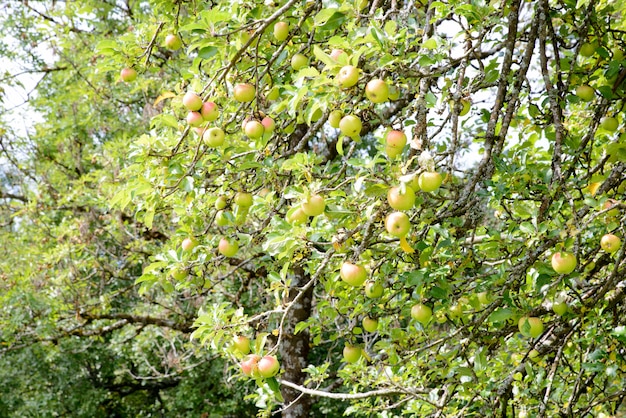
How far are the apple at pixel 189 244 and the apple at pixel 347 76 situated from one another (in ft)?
3.22

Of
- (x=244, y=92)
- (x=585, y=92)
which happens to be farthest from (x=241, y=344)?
(x=585, y=92)

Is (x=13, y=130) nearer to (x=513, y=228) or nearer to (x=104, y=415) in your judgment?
(x=104, y=415)

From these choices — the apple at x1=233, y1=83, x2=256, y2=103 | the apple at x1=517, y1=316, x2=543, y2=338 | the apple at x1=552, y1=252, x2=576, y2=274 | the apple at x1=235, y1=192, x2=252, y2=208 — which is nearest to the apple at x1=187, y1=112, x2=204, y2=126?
the apple at x1=233, y1=83, x2=256, y2=103

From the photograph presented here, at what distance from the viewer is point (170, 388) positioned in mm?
8047

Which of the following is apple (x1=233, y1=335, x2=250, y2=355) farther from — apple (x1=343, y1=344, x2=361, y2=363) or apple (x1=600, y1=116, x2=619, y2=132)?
apple (x1=600, y1=116, x2=619, y2=132)

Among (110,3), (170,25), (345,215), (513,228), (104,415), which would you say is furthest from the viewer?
(104,415)

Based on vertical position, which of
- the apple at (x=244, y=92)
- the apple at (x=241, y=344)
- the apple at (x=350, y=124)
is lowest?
the apple at (x=241, y=344)

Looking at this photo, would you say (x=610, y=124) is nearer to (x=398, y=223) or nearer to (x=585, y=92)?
(x=585, y=92)

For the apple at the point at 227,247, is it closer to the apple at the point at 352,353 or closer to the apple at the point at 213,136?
the apple at the point at 213,136

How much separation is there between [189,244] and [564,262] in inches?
49.8

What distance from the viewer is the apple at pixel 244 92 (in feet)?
5.74

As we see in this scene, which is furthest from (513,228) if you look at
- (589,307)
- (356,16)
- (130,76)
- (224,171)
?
(130,76)

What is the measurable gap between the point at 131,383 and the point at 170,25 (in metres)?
6.72

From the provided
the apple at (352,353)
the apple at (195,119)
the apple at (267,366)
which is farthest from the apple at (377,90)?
the apple at (352,353)
